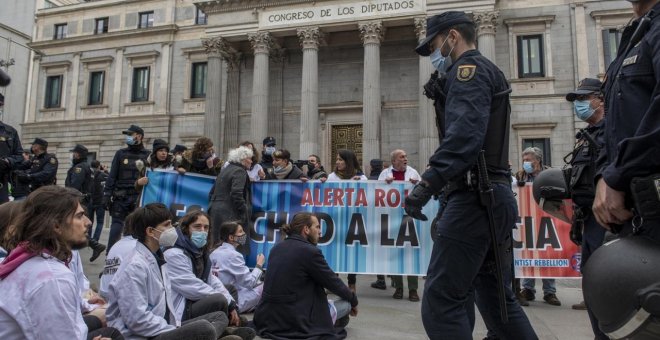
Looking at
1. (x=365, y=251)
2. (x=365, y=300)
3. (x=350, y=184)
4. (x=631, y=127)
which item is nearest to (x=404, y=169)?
(x=350, y=184)

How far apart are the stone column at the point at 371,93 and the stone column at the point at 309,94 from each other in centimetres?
236

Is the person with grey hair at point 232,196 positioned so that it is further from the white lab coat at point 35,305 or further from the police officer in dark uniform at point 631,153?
the police officer in dark uniform at point 631,153


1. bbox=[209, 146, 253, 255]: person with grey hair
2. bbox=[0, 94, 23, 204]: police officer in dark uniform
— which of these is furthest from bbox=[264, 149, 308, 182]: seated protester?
bbox=[0, 94, 23, 204]: police officer in dark uniform

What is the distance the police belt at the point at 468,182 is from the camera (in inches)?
111

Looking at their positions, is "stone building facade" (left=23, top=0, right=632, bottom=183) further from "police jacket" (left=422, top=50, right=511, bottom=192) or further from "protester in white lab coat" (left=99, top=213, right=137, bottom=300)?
"police jacket" (left=422, top=50, right=511, bottom=192)

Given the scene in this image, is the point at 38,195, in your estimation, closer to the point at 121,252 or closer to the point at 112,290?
the point at 112,290

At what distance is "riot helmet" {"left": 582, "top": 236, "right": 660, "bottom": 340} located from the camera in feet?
5.36

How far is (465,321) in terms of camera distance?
2.75 m

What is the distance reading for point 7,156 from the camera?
22.2ft

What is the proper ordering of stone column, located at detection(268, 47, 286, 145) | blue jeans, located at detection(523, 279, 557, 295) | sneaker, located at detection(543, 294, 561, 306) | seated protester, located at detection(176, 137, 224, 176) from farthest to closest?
stone column, located at detection(268, 47, 286, 145)
seated protester, located at detection(176, 137, 224, 176)
blue jeans, located at detection(523, 279, 557, 295)
sneaker, located at detection(543, 294, 561, 306)

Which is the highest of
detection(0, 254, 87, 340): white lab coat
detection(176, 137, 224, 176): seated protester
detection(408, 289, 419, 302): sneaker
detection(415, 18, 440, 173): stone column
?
detection(415, 18, 440, 173): stone column

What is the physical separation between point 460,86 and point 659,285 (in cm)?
160

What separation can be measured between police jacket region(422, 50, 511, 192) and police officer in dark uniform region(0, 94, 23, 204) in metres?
6.27

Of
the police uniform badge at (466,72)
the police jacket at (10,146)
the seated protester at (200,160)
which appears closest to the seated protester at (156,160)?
the seated protester at (200,160)
